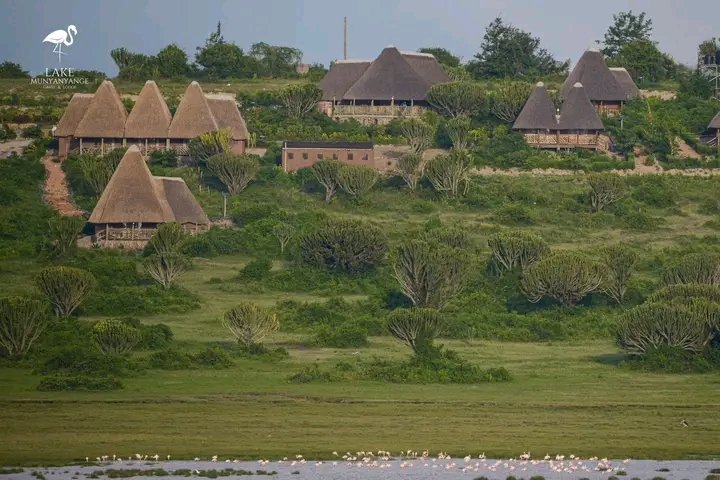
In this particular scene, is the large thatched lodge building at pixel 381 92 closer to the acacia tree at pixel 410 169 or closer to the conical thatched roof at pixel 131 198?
the acacia tree at pixel 410 169

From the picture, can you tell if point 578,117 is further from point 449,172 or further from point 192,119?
point 192,119

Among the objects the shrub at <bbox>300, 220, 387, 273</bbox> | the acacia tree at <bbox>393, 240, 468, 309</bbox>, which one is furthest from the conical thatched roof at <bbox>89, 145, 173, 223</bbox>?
the acacia tree at <bbox>393, 240, 468, 309</bbox>

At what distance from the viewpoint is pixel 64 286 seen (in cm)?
6166

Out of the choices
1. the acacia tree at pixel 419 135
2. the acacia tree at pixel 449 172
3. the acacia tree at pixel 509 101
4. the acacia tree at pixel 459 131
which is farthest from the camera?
the acacia tree at pixel 509 101

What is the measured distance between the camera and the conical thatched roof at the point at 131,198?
72875 mm

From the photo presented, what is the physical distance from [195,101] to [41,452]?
38370 mm

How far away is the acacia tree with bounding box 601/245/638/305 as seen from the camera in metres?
64.4

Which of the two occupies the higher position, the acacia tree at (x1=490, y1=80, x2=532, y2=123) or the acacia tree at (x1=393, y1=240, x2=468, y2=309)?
the acacia tree at (x1=490, y1=80, x2=532, y2=123)

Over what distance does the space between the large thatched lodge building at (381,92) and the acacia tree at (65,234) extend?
21.4m

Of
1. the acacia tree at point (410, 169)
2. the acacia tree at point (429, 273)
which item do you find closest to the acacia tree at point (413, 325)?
the acacia tree at point (429, 273)

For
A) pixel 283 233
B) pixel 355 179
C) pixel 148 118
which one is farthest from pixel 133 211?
pixel 148 118

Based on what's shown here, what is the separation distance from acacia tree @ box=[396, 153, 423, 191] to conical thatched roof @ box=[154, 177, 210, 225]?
879cm

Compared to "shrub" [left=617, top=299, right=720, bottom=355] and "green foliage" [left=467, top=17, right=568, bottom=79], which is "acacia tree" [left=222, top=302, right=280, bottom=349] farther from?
"green foliage" [left=467, top=17, right=568, bottom=79]

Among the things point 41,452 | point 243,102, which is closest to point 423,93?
point 243,102
